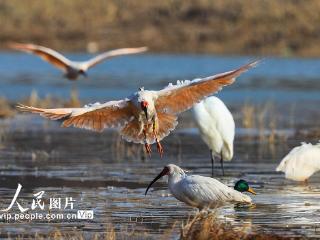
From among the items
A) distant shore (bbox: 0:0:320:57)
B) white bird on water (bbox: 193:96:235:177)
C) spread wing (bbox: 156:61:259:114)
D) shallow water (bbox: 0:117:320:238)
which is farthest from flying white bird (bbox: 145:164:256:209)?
distant shore (bbox: 0:0:320:57)

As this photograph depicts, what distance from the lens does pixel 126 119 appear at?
13.7m

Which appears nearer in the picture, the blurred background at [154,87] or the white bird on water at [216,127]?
the blurred background at [154,87]

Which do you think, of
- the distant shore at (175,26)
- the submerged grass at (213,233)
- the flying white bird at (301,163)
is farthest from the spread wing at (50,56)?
the distant shore at (175,26)

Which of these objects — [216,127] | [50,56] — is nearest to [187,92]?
[216,127]

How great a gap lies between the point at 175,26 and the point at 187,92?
111 ft

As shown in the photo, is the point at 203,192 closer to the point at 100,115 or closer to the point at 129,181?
the point at 100,115

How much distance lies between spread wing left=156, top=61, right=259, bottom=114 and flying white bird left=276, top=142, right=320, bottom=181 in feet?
6.25

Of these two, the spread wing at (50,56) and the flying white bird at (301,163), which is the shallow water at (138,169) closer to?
the flying white bird at (301,163)

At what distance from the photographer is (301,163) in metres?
14.6

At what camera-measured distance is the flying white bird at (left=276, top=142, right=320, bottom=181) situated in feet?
47.9

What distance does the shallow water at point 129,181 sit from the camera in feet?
36.6

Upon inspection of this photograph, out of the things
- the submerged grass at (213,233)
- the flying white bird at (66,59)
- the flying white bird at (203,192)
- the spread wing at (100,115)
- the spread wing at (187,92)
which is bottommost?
the submerged grass at (213,233)

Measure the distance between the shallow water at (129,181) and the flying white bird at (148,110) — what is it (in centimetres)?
78

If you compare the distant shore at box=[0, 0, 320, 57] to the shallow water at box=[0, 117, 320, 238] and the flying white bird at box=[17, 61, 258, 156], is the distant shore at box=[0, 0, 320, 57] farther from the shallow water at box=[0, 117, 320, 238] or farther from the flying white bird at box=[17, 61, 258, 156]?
the flying white bird at box=[17, 61, 258, 156]
